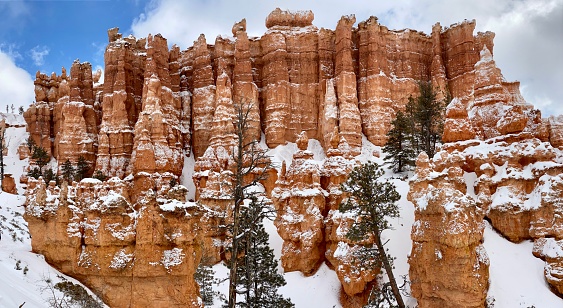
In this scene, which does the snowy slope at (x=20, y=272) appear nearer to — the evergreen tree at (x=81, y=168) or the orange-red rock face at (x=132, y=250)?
the orange-red rock face at (x=132, y=250)

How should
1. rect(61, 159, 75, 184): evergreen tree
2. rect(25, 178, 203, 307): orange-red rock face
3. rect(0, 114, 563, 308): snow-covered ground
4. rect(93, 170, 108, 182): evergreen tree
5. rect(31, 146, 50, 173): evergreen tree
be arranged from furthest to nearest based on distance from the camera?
rect(31, 146, 50, 173): evergreen tree < rect(61, 159, 75, 184): evergreen tree < rect(93, 170, 108, 182): evergreen tree < rect(25, 178, 203, 307): orange-red rock face < rect(0, 114, 563, 308): snow-covered ground

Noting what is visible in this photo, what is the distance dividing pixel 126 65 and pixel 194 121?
1192cm

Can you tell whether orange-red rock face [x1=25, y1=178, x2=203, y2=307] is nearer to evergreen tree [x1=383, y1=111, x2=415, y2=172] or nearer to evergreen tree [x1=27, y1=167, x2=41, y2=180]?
evergreen tree [x1=383, y1=111, x2=415, y2=172]

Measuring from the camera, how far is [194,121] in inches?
2105

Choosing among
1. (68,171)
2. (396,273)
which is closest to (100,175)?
(68,171)

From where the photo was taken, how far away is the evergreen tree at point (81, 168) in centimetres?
4960

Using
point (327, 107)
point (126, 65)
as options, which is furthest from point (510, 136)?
point (126, 65)

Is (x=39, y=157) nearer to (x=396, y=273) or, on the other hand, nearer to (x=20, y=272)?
(x=20, y=272)

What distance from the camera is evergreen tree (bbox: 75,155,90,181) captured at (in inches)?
1953

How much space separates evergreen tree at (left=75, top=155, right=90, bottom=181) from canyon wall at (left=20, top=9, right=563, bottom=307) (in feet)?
3.05

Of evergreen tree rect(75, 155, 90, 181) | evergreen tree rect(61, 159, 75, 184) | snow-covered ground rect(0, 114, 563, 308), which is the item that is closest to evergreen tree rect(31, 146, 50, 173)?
evergreen tree rect(61, 159, 75, 184)

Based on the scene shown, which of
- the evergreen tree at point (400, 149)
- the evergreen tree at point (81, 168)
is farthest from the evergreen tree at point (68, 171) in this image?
the evergreen tree at point (400, 149)

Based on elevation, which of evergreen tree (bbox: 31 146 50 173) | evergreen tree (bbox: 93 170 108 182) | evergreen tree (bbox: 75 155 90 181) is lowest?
evergreen tree (bbox: 93 170 108 182)

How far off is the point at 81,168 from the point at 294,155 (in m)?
33.4
